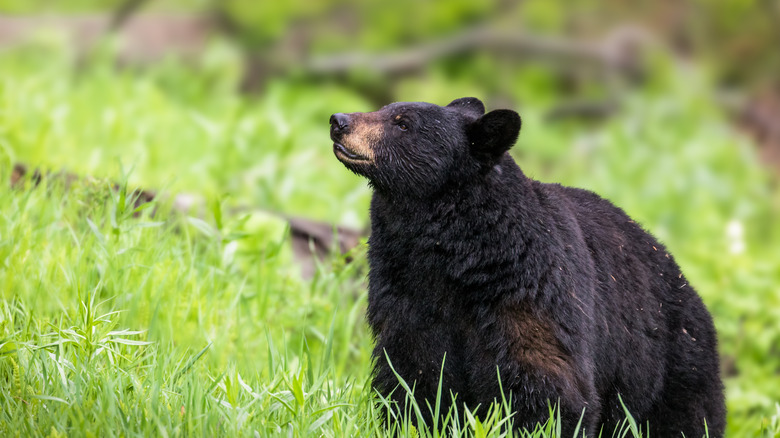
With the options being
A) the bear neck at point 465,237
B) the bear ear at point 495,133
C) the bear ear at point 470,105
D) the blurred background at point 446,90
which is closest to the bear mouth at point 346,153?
Result: the bear neck at point 465,237

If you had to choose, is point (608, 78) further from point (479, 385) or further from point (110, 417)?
point (110, 417)

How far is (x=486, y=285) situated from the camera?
9.24 feet

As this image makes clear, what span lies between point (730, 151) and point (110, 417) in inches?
388

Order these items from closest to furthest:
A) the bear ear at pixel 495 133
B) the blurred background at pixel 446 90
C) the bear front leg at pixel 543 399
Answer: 1. the bear front leg at pixel 543 399
2. the bear ear at pixel 495 133
3. the blurred background at pixel 446 90

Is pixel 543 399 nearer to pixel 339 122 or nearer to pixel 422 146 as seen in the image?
pixel 422 146

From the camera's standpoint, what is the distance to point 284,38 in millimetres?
11383

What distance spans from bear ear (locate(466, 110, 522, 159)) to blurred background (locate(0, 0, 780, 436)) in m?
2.90

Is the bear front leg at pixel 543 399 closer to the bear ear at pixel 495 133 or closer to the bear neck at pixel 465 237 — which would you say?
the bear neck at pixel 465 237

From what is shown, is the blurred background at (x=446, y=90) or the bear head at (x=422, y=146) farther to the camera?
the blurred background at (x=446, y=90)

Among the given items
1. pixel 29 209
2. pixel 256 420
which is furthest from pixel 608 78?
pixel 256 420

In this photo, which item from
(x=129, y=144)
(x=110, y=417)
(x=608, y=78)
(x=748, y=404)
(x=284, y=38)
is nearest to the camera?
(x=110, y=417)

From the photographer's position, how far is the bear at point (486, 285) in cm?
277

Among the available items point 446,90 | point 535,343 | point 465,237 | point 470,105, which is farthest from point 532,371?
point 446,90

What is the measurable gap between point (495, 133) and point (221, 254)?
1648 mm
